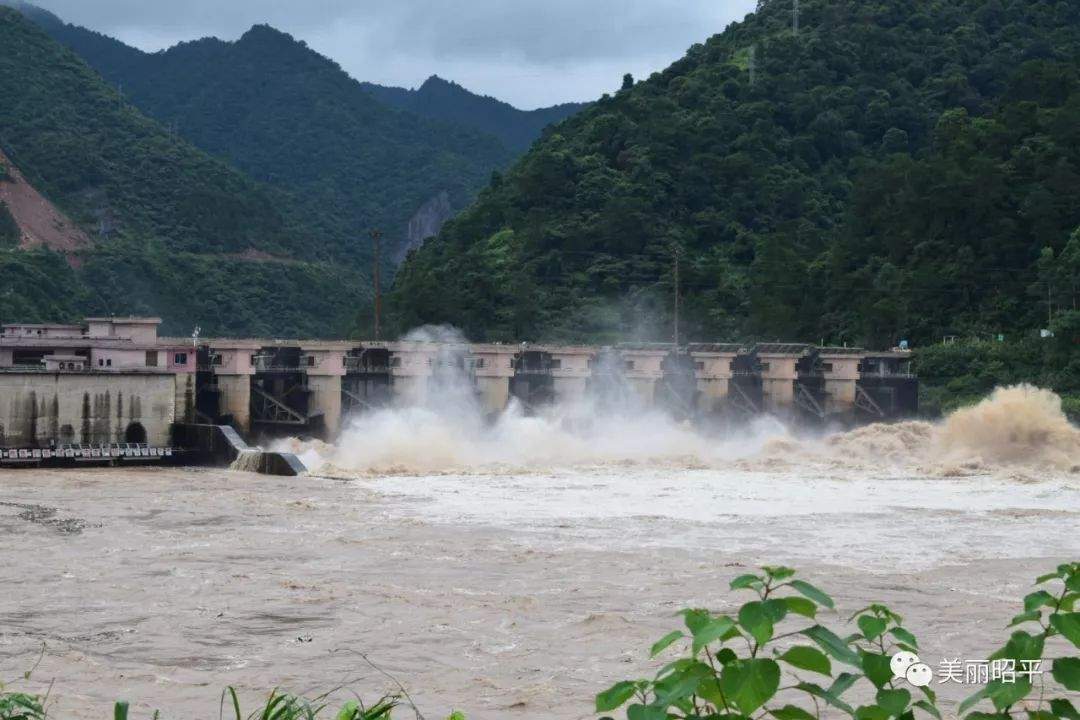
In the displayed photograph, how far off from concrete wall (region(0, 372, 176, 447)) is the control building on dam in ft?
0.10

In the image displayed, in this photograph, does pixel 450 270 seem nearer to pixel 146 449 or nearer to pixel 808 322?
pixel 808 322

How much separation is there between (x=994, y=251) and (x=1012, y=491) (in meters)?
31.0

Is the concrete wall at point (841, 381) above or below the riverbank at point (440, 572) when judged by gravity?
above

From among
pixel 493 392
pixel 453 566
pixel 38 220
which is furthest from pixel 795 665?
pixel 38 220

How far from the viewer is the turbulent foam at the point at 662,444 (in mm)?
42875

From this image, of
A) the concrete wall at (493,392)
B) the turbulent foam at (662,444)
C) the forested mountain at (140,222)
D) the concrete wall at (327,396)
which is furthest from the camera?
the forested mountain at (140,222)

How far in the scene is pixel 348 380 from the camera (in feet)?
158

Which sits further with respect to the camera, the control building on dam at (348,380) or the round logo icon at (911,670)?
the control building on dam at (348,380)

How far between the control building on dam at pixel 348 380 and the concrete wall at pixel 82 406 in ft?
0.10

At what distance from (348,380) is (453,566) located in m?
26.9

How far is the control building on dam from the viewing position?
130 feet

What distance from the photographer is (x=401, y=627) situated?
56.2ft

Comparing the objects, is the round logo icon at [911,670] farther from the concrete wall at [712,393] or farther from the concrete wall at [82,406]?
the concrete wall at [712,393]

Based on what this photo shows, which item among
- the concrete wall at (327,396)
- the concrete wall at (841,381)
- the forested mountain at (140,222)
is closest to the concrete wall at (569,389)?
the concrete wall at (327,396)
